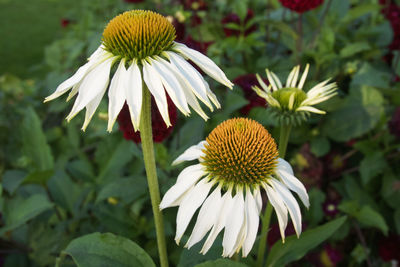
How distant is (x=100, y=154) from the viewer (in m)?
1.42

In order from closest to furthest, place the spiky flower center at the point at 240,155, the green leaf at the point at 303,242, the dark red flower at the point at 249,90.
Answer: the spiky flower center at the point at 240,155 → the green leaf at the point at 303,242 → the dark red flower at the point at 249,90

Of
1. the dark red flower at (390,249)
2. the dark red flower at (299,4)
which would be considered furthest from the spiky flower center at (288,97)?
the dark red flower at (390,249)

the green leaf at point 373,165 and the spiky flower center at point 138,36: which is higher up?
the spiky flower center at point 138,36

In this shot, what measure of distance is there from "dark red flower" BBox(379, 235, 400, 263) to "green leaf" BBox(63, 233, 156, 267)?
3.39 ft

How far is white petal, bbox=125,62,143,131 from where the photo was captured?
1.73ft

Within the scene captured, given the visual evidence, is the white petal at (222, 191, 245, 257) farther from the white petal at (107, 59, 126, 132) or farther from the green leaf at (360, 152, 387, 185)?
the green leaf at (360, 152, 387, 185)

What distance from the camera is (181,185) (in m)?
0.64

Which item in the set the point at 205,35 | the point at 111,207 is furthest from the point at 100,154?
the point at 205,35

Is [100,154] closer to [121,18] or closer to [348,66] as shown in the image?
[121,18]

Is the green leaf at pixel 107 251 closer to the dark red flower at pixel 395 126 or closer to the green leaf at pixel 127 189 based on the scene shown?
the green leaf at pixel 127 189

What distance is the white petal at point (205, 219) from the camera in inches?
22.7

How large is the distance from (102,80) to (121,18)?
165mm

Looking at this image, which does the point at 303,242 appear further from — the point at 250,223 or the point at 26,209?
the point at 26,209

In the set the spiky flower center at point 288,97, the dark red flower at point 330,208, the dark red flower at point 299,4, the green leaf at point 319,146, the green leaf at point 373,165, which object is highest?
the dark red flower at point 299,4
